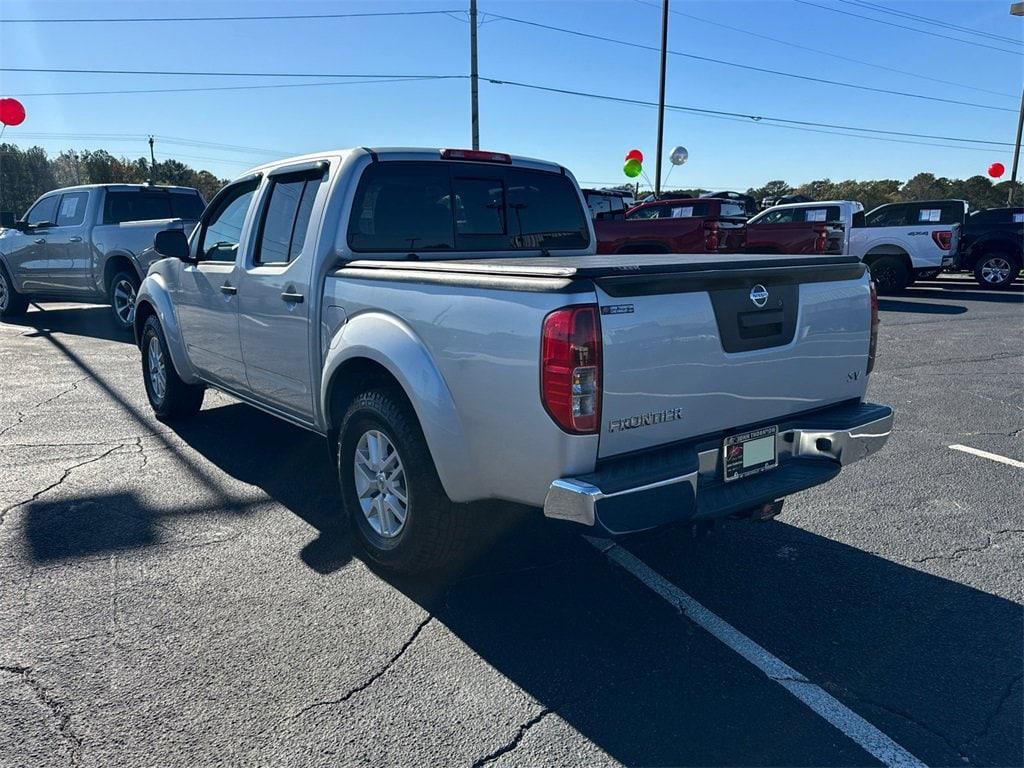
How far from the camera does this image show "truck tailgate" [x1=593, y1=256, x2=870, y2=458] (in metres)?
2.79

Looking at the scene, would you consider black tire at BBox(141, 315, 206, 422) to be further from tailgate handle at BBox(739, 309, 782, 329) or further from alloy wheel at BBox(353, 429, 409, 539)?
tailgate handle at BBox(739, 309, 782, 329)

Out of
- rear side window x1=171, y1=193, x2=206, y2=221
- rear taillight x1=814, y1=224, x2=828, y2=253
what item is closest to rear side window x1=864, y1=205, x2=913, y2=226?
rear taillight x1=814, y1=224, x2=828, y2=253

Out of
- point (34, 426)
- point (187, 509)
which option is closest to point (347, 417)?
point (187, 509)

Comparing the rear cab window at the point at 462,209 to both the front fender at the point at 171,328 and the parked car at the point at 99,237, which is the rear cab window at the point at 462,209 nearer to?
the front fender at the point at 171,328

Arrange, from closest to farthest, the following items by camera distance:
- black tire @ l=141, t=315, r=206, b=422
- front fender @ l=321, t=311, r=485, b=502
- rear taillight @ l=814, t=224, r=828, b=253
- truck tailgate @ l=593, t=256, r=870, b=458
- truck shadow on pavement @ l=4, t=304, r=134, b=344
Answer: truck tailgate @ l=593, t=256, r=870, b=458 < front fender @ l=321, t=311, r=485, b=502 < black tire @ l=141, t=315, r=206, b=422 < truck shadow on pavement @ l=4, t=304, r=134, b=344 < rear taillight @ l=814, t=224, r=828, b=253

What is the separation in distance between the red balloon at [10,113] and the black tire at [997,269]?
66.8 feet

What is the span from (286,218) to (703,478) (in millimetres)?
2808

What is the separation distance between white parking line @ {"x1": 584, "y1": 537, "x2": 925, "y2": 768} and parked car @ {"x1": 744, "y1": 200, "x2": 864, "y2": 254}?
12.0m

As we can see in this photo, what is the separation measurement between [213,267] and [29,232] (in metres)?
8.96

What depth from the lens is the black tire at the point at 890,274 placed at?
15773mm

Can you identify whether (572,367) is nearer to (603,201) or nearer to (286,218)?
(286,218)

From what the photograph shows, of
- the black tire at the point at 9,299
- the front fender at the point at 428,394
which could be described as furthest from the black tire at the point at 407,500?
the black tire at the point at 9,299

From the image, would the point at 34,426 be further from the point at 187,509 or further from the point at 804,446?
the point at 804,446

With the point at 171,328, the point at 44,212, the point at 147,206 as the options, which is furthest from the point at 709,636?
the point at 44,212
